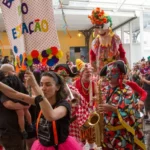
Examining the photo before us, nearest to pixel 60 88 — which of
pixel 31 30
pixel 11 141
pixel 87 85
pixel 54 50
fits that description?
pixel 54 50

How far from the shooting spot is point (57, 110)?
77.6 inches

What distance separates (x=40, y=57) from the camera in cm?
192

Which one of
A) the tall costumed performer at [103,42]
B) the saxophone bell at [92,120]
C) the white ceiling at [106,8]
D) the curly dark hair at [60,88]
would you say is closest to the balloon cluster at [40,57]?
the curly dark hair at [60,88]

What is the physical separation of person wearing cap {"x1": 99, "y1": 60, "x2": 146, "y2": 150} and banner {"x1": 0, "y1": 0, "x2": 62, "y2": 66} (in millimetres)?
989

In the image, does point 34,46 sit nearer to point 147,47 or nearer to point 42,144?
point 42,144

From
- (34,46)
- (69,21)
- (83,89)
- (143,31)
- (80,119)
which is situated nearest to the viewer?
(34,46)

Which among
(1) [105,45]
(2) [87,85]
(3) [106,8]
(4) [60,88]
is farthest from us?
(3) [106,8]

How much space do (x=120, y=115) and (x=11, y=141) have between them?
1258 millimetres

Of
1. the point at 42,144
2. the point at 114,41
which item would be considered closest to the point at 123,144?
the point at 42,144

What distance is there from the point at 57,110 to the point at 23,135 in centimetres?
120

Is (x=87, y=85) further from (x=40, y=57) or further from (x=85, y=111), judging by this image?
(x=40, y=57)

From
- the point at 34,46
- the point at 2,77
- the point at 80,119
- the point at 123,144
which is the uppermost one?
the point at 34,46

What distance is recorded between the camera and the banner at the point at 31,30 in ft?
6.07

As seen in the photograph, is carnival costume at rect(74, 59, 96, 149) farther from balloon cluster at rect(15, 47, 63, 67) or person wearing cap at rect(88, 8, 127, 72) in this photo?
balloon cluster at rect(15, 47, 63, 67)
